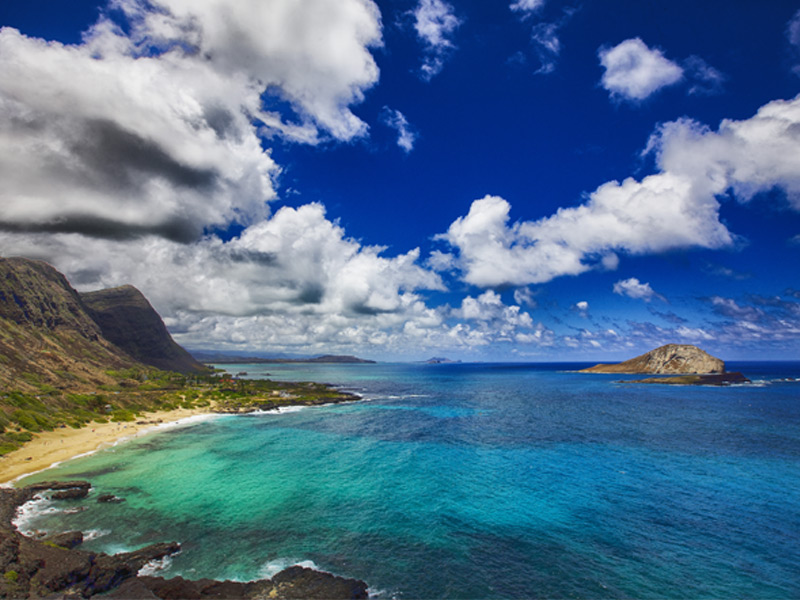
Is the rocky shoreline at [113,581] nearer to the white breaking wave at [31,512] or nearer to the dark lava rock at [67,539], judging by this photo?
the dark lava rock at [67,539]

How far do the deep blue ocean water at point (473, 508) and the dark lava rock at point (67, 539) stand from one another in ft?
4.26

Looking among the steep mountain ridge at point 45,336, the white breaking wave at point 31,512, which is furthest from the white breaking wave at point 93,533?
the steep mountain ridge at point 45,336

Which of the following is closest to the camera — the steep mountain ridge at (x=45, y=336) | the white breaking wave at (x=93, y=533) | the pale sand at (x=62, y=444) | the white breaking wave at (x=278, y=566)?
the white breaking wave at (x=278, y=566)

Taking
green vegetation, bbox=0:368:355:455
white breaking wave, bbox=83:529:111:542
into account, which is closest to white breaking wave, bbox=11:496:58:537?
white breaking wave, bbox=83:529:111:542

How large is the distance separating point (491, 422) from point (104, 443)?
76045mm

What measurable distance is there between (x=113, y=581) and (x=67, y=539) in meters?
8.70

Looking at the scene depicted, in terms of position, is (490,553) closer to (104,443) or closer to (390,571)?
(390,571)

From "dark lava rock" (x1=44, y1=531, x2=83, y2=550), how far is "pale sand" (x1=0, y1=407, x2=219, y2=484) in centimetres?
2151

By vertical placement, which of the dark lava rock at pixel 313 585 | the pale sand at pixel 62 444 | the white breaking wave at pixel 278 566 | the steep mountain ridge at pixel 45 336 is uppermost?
the steep mountain ridge at pixel 45 336

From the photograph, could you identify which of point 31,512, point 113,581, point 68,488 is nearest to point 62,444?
point 68,488

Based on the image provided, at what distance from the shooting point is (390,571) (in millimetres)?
25797

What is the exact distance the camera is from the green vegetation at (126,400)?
59406mm

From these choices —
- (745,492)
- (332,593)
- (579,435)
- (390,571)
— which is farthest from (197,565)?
(579,435)

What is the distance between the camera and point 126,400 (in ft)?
306
